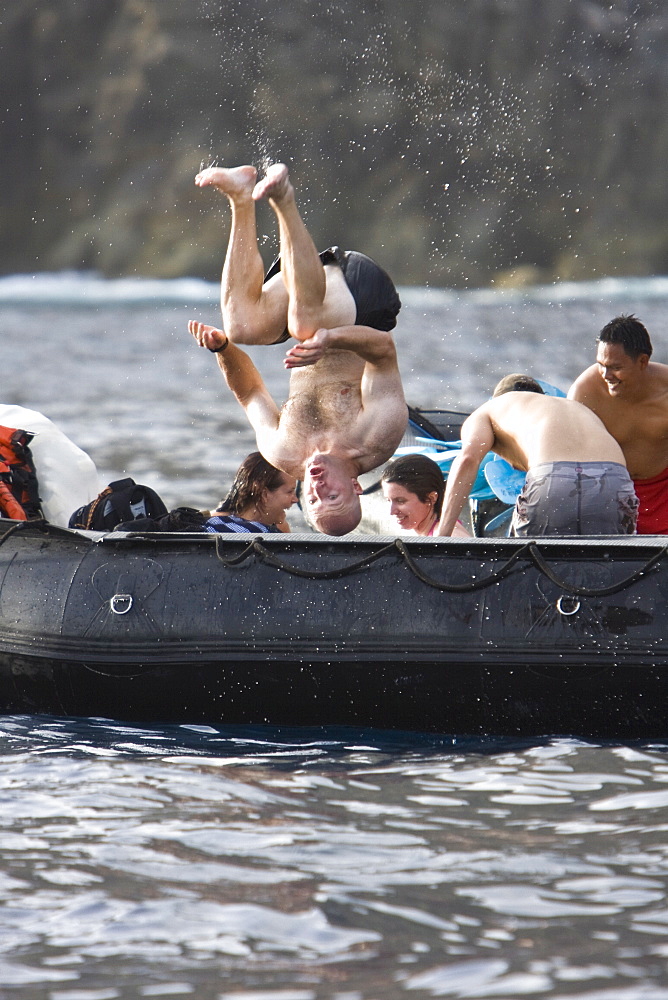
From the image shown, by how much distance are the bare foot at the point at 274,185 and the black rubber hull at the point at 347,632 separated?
1420mm

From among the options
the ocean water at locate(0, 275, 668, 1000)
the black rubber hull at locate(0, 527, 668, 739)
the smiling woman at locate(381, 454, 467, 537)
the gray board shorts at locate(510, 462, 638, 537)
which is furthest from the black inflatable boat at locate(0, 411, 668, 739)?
the smiling woman at locate(381, 454, 467, 537)

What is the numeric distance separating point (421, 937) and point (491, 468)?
397 centimetres

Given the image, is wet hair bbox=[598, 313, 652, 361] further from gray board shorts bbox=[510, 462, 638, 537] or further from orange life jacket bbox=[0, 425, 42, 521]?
orange life jacket bbox=[0, 425, 42, 521]

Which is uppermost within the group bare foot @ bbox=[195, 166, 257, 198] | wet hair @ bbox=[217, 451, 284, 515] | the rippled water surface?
A: bare foot @ bbox=[195, 166, 257, 198]

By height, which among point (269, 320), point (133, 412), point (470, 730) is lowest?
point (470, 730)

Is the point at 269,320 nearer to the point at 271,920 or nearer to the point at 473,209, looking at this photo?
the point at 271,920

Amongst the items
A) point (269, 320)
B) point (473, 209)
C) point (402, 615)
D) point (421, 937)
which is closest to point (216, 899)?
point (421, 937)

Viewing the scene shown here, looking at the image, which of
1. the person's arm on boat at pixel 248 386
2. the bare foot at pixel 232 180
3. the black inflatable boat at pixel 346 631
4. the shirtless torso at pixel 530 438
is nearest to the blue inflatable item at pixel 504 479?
the shirtless torso at pixel 530 438

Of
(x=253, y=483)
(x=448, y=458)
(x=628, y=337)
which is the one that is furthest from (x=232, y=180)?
(x=448, y=458)

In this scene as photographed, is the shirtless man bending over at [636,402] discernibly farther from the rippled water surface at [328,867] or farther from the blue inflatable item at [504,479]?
the rippled water surface at [328,867]

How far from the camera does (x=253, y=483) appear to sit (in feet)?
21.8

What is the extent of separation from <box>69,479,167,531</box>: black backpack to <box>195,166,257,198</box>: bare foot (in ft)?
4.64

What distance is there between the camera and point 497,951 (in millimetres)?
3568

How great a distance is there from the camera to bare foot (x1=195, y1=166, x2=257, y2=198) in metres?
5.93
